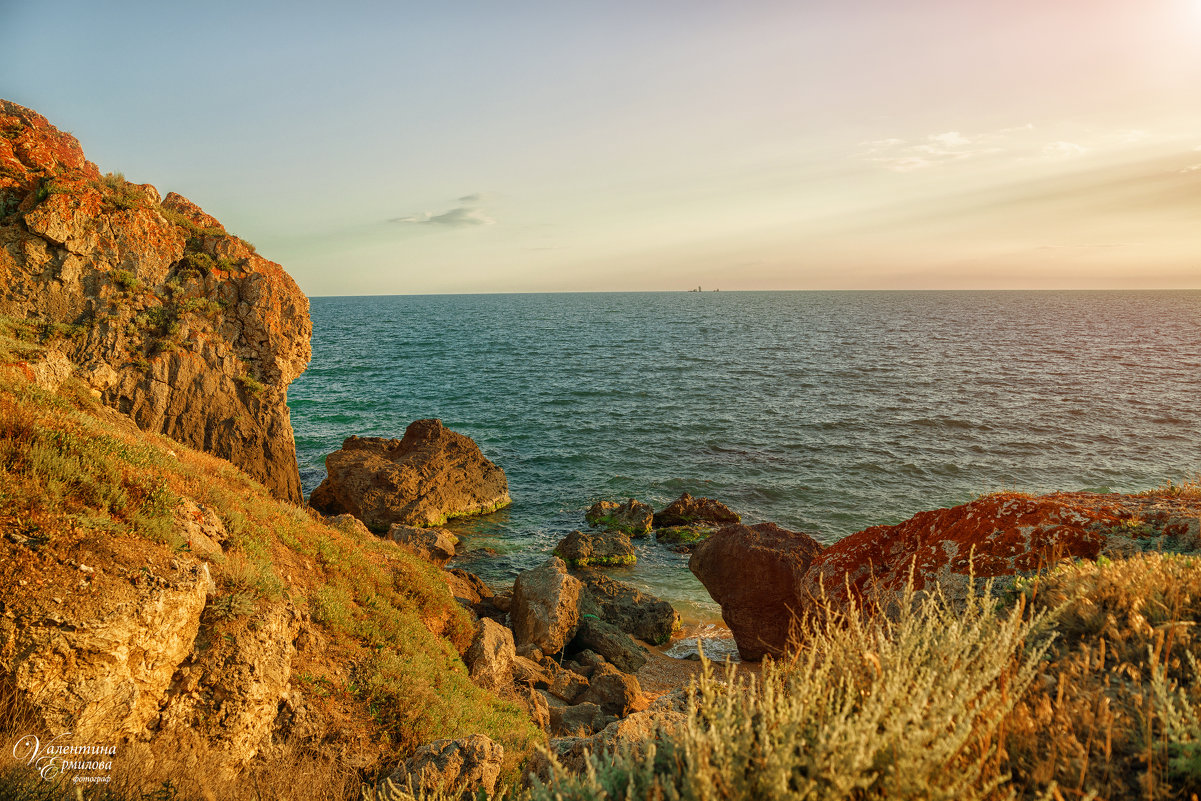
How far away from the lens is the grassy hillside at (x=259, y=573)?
5.60m

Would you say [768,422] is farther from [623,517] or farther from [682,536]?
[623,517]

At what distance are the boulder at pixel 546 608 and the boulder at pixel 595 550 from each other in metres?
5.33

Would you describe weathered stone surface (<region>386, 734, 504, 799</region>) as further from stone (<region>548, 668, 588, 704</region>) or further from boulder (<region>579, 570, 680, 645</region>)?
boulder (<region>579, 570, 680, 645</region>)

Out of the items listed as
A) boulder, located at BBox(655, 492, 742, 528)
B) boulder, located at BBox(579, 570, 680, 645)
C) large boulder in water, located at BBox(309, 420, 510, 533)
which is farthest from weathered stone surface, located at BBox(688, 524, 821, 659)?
large boulder in water, located at BBox(309, 420, 510, 533)

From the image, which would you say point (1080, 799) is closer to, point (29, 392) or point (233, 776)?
point (233, 776)

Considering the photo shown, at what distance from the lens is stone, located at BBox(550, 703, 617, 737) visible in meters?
10.1

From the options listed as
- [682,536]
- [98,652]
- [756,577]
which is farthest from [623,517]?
[98,652]

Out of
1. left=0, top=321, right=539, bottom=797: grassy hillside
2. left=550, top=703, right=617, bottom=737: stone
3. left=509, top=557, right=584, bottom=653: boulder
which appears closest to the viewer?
left=0, top=321, right=539, bottom=797: grassy hillside

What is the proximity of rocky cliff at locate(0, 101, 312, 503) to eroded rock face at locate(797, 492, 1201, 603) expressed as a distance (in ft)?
59.3

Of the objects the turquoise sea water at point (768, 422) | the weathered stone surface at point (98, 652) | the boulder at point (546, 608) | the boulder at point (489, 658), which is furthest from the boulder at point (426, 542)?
the weathered stone surface at point (98, 652)

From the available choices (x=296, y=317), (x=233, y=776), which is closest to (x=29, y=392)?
(x=233, y=776)

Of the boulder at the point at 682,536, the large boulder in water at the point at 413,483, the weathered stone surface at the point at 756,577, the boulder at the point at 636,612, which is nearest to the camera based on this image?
the weathered stone surface at the point at 756,577

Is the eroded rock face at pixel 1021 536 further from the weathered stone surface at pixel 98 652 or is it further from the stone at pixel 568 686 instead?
the weathered stone surface at pixel 98 652

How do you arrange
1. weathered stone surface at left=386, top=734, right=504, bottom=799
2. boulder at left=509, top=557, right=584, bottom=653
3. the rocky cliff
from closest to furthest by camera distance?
weathered stone surface at left=386, top=734, right=504, bottom=799, boulder at left=509, top=557, right=584, bottom=653, the rocky cliff
